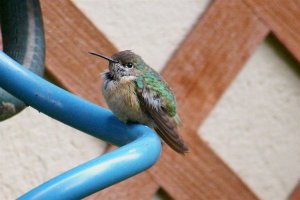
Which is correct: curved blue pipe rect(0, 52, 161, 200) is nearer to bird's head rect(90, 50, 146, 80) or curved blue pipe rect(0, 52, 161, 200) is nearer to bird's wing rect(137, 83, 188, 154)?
bird's wing rect(137, 83, 188, 154)

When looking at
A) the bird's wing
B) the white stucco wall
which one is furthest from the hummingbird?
the white stucco wall

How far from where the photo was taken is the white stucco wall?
2564mm

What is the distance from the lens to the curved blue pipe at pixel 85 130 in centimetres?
114

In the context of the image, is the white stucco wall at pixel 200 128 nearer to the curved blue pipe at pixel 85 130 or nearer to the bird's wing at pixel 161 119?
the bird's wing at pixel 161 119

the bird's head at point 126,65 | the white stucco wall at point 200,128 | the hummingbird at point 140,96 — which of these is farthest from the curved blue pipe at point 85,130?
the white stucco wall at point 200,128

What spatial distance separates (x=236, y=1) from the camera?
267 centimetres

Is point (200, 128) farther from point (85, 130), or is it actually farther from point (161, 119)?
point (85, 130)

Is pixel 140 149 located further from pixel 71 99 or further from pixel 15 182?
pixel 15 182

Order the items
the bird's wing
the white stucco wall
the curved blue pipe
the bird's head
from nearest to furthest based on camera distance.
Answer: the curved blue pipe
the bird's wing
the bird's head
the white stucco wall

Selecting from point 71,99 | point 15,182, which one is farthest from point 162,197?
point 71,99

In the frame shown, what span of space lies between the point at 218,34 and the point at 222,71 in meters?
0.11

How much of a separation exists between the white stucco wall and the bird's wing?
53 centimetres

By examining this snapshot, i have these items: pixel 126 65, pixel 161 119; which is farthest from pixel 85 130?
pixel 126 65

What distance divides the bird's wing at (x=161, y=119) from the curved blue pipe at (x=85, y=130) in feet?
1.37
